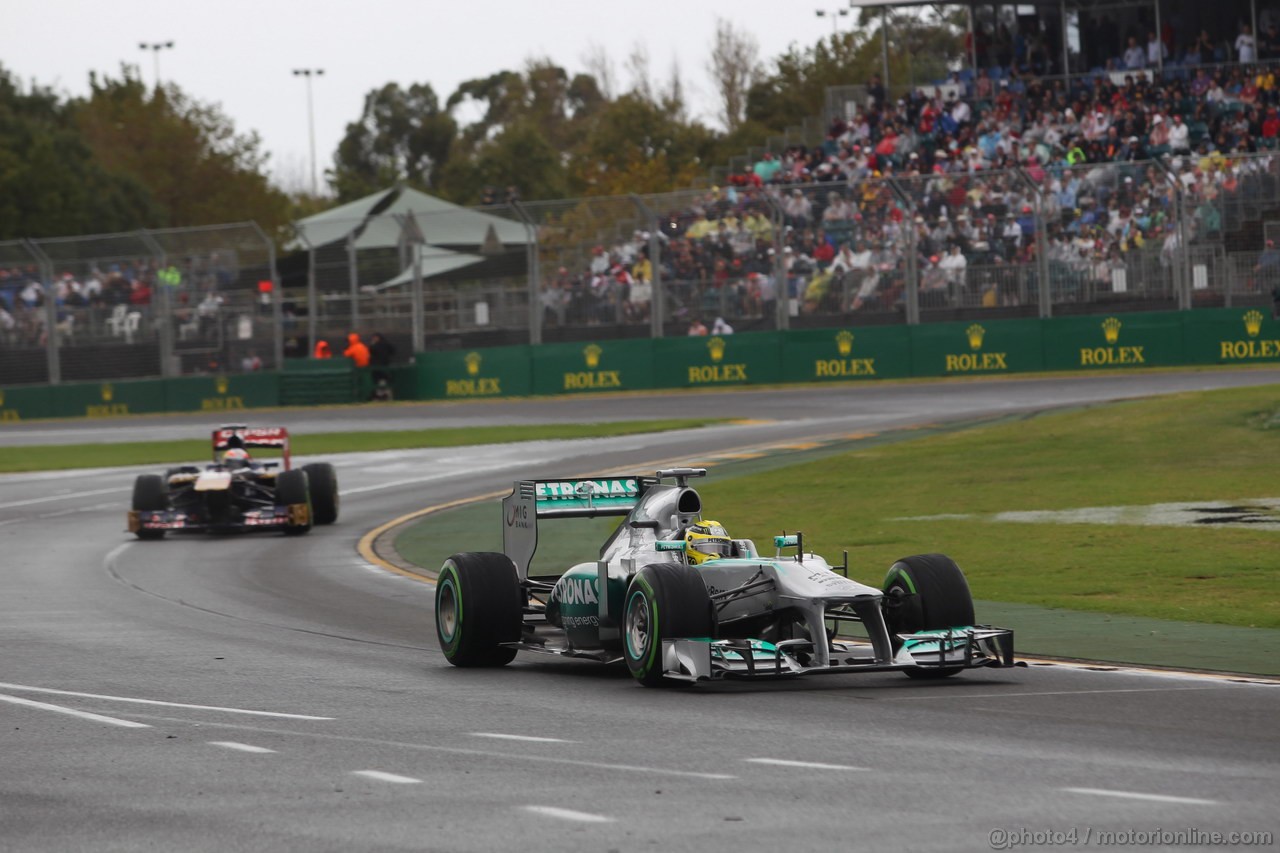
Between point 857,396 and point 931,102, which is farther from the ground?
point 931,102

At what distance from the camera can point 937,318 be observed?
135 ft

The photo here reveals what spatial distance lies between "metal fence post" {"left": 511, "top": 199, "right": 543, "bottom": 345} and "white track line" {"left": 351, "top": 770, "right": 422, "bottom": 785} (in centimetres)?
3574

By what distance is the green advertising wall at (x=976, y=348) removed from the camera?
133 feet

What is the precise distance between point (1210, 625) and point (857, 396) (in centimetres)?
2625

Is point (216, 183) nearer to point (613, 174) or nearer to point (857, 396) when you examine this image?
point (613, 174)

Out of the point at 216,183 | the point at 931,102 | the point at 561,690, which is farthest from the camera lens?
the point at 216,183

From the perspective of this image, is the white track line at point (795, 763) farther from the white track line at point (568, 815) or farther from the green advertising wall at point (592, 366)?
the green advertising wall at point (592, 366)

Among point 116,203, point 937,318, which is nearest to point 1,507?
point 937,318

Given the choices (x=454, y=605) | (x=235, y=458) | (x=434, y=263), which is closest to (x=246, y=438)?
(x=235, y=458)

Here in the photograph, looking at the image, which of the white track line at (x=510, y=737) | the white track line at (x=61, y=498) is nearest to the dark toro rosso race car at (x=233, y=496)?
the white track line at (x=61, y=498)

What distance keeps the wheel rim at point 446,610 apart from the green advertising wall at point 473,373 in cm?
3190

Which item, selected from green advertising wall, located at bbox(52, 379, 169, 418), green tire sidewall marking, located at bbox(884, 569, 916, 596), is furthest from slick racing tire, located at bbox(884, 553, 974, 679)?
green advertising wall, located at bbox(52, 379, 169, 418)

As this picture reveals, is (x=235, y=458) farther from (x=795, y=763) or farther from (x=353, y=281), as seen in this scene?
(x=353, y=281)

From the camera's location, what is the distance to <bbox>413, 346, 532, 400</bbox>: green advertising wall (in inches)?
1772
